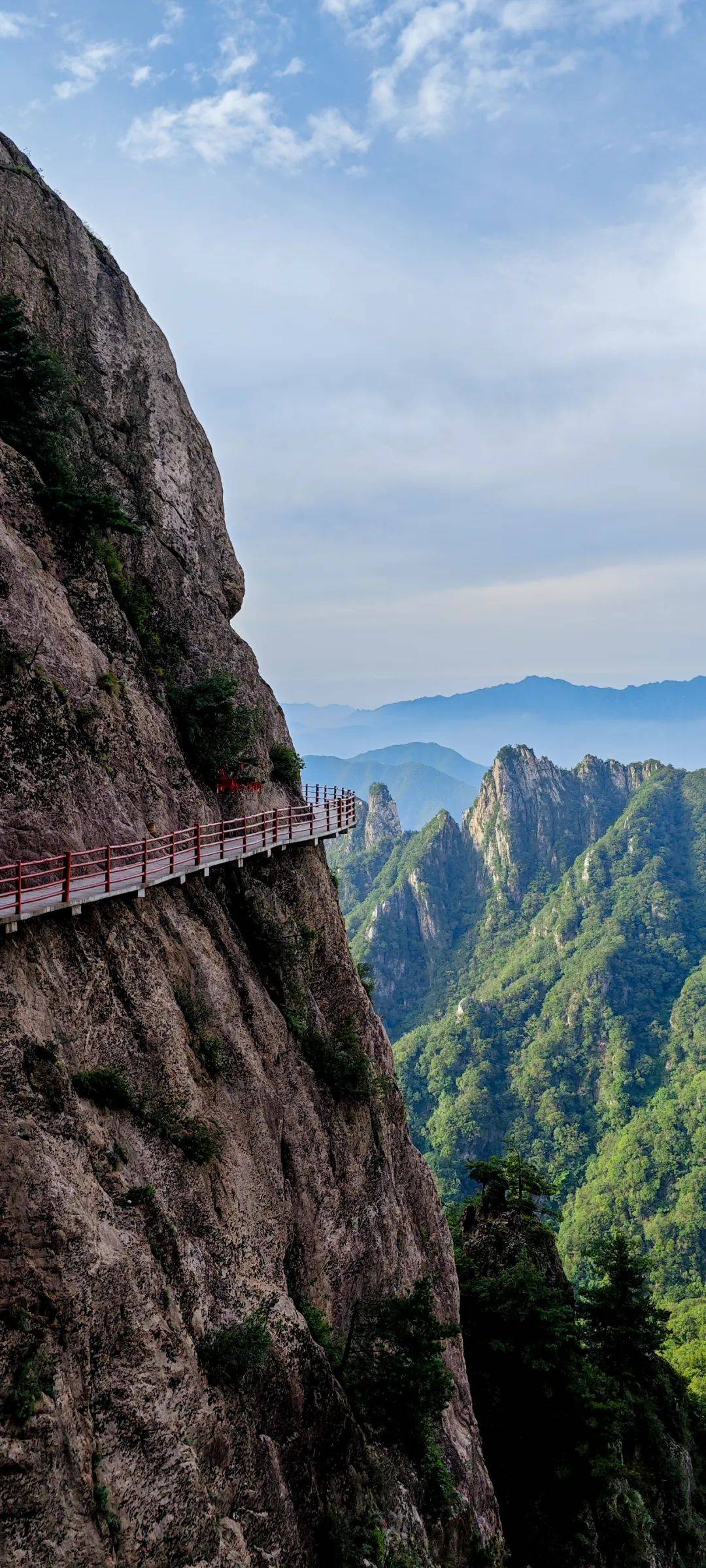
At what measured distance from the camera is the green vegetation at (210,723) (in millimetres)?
23375

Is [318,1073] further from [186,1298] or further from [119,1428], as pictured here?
[119,1428]

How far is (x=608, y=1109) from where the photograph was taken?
143 m

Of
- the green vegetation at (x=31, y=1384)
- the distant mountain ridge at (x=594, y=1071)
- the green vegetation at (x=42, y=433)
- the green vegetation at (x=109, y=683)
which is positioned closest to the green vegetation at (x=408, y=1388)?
the green vegetation at (x=31, y=1384)

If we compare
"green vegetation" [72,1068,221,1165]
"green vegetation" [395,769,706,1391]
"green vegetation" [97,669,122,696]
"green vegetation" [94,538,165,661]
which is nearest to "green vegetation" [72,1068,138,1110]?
"green vegetation" [72,1068,221,1165]

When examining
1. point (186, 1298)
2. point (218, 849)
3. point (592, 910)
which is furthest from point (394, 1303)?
point (592, 910)

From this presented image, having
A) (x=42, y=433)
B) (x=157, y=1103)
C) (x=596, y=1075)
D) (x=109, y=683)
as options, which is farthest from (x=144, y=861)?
(x=596, y=1075)

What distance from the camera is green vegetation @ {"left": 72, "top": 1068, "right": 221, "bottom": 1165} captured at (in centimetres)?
1469

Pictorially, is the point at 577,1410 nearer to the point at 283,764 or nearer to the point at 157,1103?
the point at 157,1103

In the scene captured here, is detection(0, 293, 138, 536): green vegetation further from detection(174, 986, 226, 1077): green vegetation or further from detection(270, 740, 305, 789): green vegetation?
detection(174, 986, 226, 1077): green vegetation

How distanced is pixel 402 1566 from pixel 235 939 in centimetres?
1416

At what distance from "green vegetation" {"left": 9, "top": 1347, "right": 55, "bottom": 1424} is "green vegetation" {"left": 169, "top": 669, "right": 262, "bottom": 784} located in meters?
14.8

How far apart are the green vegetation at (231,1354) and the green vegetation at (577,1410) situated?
58.6ft

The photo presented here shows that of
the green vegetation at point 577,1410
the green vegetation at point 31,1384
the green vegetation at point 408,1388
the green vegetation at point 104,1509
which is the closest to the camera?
the green vegetation at point 31,1384

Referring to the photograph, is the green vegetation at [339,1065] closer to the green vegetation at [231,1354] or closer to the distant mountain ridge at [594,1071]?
the green vegetation at [231,1354]
